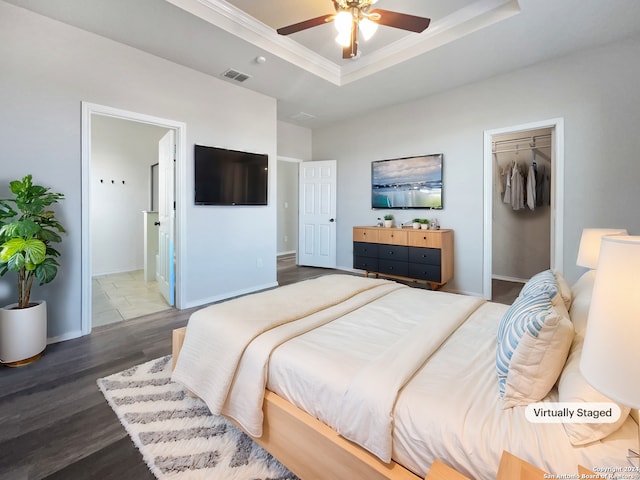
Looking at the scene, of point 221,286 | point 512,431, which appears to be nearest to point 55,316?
point 221,286

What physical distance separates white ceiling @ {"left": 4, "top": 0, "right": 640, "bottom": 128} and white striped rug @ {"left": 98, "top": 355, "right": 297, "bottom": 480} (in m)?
2.84

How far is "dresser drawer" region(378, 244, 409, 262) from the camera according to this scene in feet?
14.2

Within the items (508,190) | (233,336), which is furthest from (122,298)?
(508,190)

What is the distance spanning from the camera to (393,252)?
446 centimetres

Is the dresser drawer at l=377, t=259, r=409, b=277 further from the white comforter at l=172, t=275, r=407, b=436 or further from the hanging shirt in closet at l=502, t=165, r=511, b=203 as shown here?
the white comforter at l=172, t=275, r=407, b=436

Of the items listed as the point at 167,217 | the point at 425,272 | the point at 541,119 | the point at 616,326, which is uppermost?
the point at 541,119

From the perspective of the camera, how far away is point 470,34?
280 cm

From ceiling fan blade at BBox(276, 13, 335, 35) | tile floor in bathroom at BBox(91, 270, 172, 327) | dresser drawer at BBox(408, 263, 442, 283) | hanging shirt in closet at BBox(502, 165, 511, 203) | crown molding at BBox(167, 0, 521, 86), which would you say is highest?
crown molding at BBox(167, 0, 521, 86)

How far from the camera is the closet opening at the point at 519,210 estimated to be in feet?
14.7

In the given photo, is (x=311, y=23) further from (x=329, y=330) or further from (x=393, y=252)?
(x=393, y=252)

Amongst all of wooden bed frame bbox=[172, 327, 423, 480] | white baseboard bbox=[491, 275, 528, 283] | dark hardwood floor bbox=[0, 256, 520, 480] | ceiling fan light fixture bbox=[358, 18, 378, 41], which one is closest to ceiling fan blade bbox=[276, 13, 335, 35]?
ceiling fan light fixture bbox=[358, 18, 378, 41]

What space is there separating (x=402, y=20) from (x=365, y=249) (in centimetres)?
321

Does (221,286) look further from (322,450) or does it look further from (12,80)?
(322,450)

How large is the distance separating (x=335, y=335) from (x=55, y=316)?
2.69m
